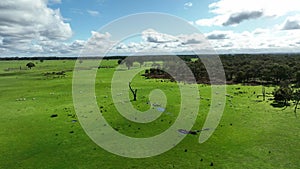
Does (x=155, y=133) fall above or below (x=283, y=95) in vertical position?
below

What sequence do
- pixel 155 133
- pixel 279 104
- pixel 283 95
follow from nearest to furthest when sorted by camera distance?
pixel 155 133, pixel 279 104, pixel 283 95

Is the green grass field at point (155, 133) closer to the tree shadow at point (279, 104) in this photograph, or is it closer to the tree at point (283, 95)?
the tree shadow at point (279, 104)

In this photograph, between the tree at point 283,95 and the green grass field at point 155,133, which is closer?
the green grass field at point 155,133

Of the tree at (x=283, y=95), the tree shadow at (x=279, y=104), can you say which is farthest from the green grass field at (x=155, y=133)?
the tree at (x=283, y=95)

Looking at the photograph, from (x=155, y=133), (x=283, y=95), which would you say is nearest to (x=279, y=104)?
(x=283, y=95)

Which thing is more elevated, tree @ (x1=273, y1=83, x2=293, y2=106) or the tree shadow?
tree @ (x1=273, y1=83, x2=293, y2=106)

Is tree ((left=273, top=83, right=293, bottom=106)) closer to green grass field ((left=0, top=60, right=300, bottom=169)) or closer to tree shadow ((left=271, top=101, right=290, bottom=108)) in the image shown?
tree shadow ((left=271, top=101, right=290, bottom=108))

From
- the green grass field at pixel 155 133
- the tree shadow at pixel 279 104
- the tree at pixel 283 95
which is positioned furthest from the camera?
the tree at pixel 283 95

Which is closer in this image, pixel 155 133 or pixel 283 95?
pixel 155 133

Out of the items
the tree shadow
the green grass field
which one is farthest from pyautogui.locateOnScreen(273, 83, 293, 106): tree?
the green grass field

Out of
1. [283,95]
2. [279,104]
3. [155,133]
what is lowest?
[155,133]

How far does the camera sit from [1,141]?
33.0 metres

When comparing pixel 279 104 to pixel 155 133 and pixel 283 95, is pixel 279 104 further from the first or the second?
pixel 155 133

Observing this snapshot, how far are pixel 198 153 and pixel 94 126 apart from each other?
17.0 m
